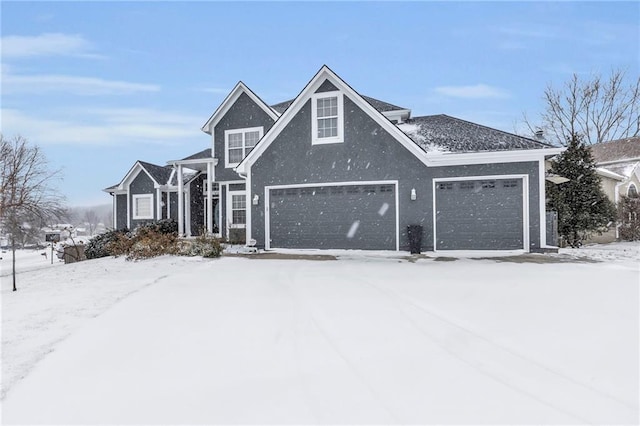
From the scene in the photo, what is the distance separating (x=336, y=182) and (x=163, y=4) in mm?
9794

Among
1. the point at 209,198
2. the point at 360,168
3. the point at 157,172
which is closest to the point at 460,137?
the point at 360,168

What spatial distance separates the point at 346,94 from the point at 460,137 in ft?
14.8

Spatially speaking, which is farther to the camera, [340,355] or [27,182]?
[27,182]

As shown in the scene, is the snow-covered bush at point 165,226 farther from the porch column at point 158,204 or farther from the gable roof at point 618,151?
the gable roof at point 618,151

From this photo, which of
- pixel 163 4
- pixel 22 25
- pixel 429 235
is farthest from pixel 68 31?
pixel 429 235

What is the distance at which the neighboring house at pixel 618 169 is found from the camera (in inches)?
850

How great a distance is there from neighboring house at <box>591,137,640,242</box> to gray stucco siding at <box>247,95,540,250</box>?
10.9 metres

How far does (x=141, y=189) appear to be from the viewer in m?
23.2

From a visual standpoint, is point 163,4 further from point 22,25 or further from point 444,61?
point 444,61

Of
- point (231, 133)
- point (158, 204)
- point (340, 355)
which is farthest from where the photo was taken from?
point (158, 204)

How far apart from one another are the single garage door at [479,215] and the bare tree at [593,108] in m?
27.0

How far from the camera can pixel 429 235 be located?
12.6 m

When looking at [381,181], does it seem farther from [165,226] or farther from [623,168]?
[623,168]

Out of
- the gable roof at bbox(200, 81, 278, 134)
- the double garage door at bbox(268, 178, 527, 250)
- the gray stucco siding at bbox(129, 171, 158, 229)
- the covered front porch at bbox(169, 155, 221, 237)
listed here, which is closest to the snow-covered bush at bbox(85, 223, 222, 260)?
the double garage door at bbox(268, 178, 527, 250)
